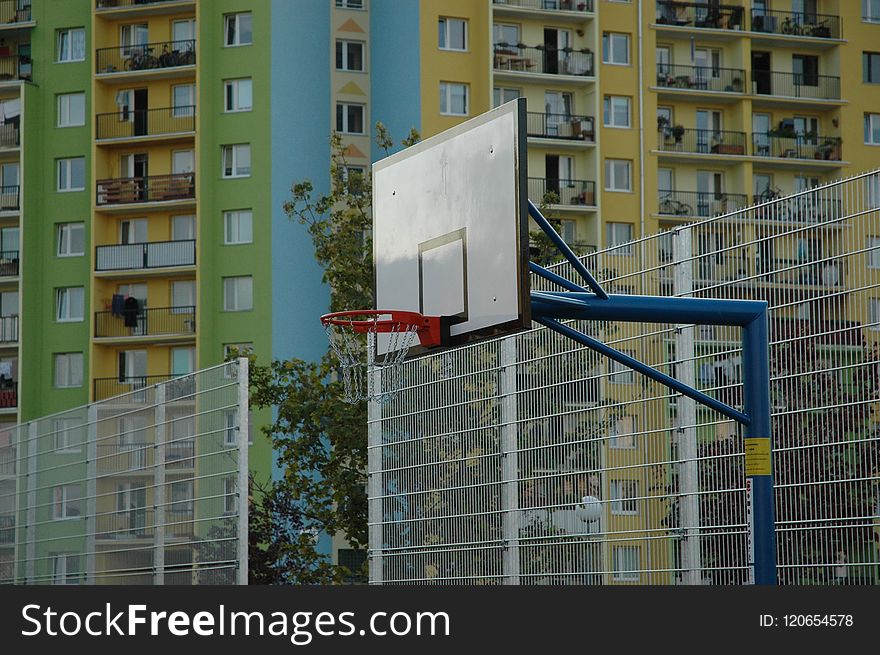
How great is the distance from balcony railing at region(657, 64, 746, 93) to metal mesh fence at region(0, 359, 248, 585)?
138 feet

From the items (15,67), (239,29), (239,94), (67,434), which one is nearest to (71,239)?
(15,67)

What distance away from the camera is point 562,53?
61.0 metres

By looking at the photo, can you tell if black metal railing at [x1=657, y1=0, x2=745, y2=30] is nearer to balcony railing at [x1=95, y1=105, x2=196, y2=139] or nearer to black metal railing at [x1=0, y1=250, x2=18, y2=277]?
balcony railing at [x1=95, y1=105, x2=196, y2=139]

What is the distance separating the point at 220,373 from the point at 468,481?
3.13m

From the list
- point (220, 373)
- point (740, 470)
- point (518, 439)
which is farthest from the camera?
point (220, 373)

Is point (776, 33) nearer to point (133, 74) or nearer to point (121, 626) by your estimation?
point (133, 74)

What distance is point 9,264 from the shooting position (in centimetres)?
6181

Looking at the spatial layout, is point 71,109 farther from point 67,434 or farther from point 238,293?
point 67,434

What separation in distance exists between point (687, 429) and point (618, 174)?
49433 millimetres

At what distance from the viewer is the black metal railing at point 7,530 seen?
24094 millimetres

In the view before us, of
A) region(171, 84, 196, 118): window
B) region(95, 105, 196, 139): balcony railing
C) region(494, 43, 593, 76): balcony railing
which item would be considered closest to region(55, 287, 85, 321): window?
region(95, 105, 196, 139): balcony railing

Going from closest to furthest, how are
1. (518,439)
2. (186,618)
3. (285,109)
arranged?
1. (186,618)
2. (518,439)
3. (285,109)

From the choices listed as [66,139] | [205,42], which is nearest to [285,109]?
[205,42]

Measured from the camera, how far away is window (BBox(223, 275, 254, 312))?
5912 cm
